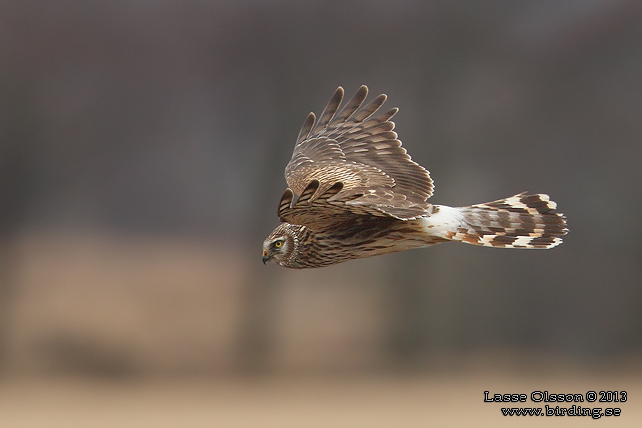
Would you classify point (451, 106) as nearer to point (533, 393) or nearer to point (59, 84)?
point (533, 393)

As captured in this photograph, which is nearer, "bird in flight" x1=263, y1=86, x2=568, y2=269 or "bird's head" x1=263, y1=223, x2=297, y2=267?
"bird in flight" x1=263, y1=86, x2=568, y2=269

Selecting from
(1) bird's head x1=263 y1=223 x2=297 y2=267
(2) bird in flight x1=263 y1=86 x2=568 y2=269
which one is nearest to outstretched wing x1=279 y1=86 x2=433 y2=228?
(2) bird in flight x1=263 y1=86 x2=568 y2=269

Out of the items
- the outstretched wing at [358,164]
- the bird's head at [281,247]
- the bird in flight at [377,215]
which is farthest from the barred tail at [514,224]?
the bird's head at [281,247]

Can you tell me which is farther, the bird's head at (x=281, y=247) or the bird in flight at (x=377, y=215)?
the bird's head at (x=281, y=247)

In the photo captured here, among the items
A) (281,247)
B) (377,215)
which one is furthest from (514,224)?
(281,247)

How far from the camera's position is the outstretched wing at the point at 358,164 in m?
1.88

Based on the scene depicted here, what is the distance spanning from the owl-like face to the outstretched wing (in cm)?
13

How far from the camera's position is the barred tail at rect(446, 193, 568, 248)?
189cm

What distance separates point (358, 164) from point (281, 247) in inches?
20.7

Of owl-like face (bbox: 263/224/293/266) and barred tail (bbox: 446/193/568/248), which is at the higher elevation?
barred tail (bbox: 446/193/568/248)

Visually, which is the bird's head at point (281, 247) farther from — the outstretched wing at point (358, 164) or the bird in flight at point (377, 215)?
the outstretched wing at point (358, 164)

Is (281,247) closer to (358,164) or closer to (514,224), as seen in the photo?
(358,164)

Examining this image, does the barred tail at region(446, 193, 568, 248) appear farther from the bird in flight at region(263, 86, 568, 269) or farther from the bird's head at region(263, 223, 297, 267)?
the bird's head at region(263, 223, 297, 267)

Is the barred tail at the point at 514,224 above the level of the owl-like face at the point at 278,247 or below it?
above
